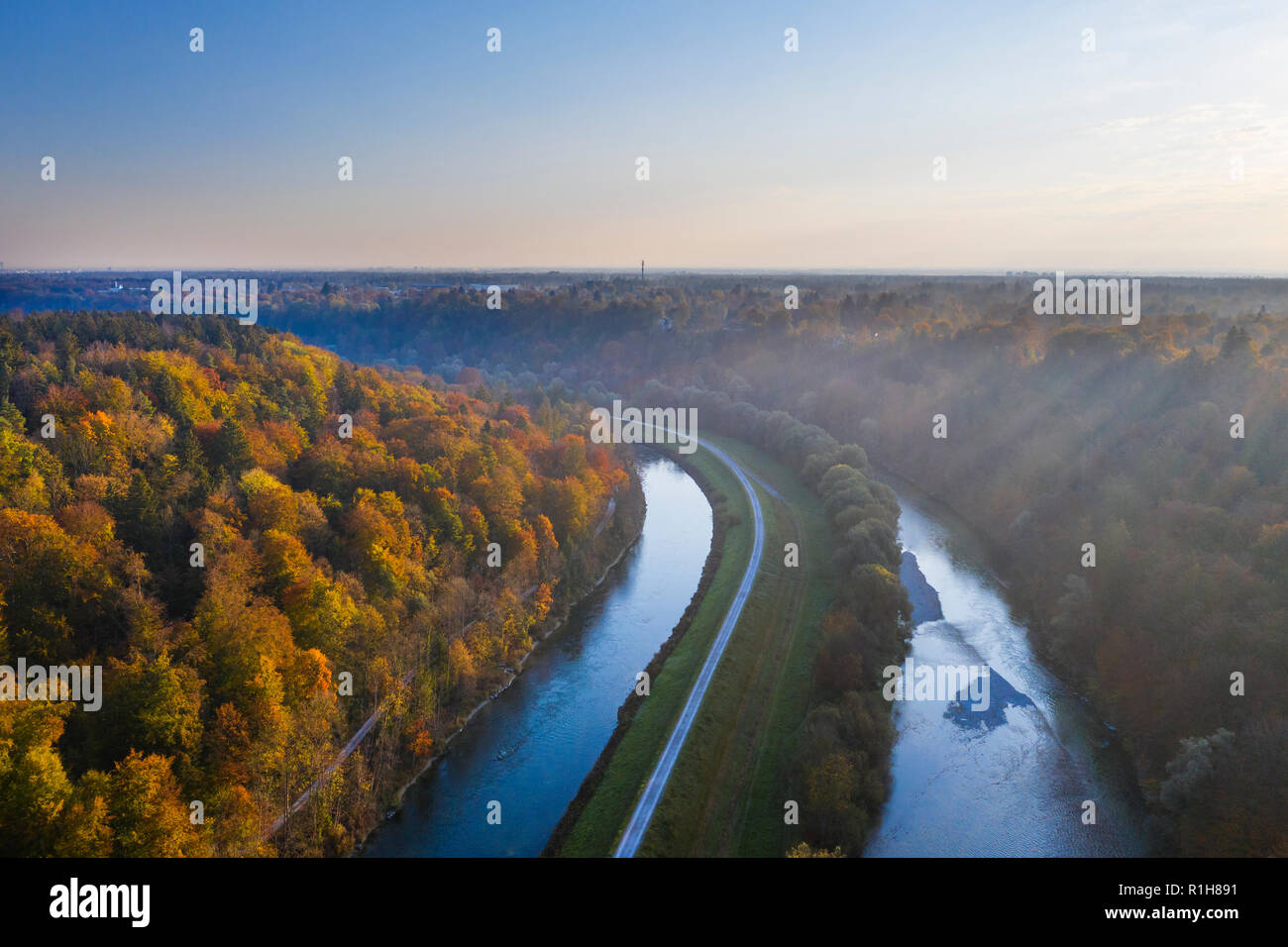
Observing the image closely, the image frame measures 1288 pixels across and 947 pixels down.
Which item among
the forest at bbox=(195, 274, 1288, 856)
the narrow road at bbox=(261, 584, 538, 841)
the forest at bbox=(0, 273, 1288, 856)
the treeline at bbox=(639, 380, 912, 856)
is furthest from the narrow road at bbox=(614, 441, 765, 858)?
the forest at bbox=(195, 274, 1288, 856)

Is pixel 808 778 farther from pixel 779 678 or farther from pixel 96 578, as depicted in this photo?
pixel 96 578

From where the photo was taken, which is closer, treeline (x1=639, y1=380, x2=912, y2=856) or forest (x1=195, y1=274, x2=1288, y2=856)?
treeline (x1=639, y1=380, x2=912, y2=856)

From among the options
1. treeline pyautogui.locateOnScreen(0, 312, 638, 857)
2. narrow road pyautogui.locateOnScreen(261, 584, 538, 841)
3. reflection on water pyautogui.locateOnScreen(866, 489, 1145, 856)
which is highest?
treeline pyautogui.locateOnScreen(0, 312, 638, 857)

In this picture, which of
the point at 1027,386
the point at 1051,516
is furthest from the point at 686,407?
the point at 1051,516

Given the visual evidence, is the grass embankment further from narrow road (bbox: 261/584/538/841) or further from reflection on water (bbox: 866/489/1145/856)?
narrow road (bbox: 261/584/538/841)

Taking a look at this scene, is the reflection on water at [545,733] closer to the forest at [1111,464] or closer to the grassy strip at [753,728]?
the grassy strip at [753,728]

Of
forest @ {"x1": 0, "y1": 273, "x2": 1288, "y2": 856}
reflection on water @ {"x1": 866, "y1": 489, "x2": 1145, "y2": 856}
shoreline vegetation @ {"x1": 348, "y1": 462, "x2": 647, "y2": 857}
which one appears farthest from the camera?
forest @ {"x1": 0, "y1": 273, "x2": 1288, "y2": 856}
